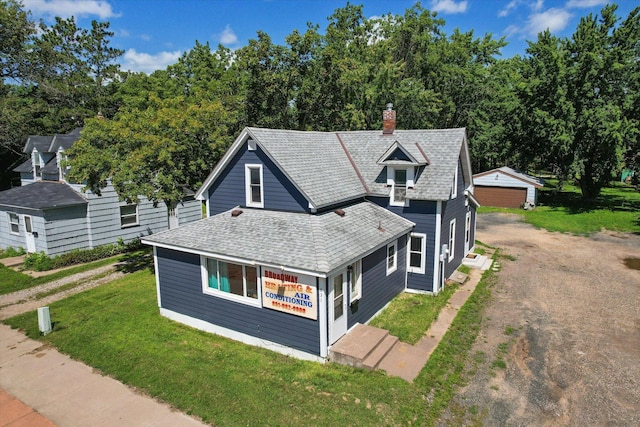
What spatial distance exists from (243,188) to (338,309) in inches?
262

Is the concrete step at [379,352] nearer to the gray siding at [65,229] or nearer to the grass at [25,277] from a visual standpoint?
the grass at [25,277]

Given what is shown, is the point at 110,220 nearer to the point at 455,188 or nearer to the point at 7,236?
the point at 7,236

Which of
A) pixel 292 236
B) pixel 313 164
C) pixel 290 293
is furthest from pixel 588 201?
pixel 290 293

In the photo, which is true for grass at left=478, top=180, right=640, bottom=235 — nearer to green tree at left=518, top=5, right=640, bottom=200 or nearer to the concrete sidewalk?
green tree at left=518, top=5, right=640, bottom=200

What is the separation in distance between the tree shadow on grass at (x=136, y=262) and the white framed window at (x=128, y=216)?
1.99m

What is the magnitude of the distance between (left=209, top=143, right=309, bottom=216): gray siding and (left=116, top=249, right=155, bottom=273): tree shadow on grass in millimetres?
7063

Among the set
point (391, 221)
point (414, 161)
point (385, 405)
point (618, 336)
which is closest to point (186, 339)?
point (385, 405)

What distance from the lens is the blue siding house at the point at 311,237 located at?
1186 cm

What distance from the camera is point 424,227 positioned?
55.0 feet

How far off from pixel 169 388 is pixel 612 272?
2136 cm

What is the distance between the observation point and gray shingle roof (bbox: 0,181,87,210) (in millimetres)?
21688

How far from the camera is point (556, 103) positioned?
38531 mm

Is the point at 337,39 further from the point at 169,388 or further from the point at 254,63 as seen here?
the point at 169,388

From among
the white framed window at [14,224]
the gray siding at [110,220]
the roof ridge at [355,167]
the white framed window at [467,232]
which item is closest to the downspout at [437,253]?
the roof ridge at [355,167]
